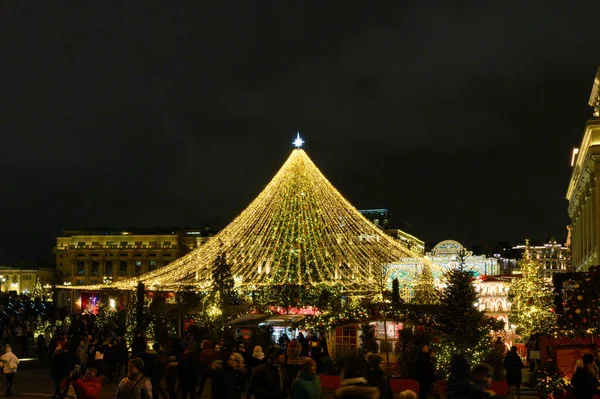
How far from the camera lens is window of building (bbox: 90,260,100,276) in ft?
446

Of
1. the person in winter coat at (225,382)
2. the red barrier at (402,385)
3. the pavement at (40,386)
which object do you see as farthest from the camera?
the pavement at (40,386)

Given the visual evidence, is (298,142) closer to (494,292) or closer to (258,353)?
(494,292)

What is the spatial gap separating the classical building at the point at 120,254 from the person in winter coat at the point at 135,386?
415ft

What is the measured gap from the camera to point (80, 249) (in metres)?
137

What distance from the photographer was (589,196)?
53.0 metres

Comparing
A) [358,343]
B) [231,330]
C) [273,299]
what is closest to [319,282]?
[273,299]

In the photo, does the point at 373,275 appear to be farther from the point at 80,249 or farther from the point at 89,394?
the point at 80,249

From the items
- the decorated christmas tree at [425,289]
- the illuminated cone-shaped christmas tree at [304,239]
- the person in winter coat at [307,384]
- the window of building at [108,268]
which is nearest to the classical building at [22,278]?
the window of building at [108,268]

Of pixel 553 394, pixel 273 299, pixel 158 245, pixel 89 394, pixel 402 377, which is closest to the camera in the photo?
pixel 89 394

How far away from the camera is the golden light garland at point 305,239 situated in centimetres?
4300

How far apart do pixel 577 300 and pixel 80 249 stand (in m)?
126

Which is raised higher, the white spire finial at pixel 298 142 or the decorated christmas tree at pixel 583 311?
the white spire finial at pixel 298 142

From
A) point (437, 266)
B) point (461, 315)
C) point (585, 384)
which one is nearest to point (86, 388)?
point (585, 384)

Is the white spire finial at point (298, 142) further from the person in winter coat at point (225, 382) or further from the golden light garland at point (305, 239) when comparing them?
the person in winter coat at point (225, 382)
